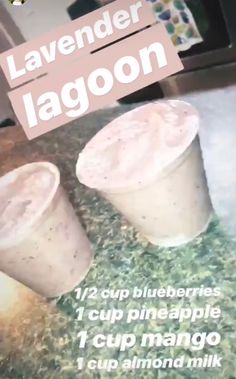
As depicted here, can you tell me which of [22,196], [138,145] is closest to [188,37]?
[138,145]

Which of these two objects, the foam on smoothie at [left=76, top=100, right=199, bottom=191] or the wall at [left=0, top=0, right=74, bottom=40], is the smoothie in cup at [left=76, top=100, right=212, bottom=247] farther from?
the wall at [left=0, top=0, right=74, bottom=40]

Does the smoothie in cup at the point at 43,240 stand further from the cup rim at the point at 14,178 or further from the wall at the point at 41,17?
the wall at the point at 41,17

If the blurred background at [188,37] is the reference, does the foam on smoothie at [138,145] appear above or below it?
below

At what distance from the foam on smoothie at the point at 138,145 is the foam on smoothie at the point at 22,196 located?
4 cm

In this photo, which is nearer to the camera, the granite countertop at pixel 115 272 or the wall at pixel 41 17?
the granite countertop at pixel 115 272

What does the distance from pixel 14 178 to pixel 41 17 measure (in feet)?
0.60

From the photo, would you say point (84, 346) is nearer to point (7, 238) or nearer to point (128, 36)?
point (7, 238)

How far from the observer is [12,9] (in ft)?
2.60

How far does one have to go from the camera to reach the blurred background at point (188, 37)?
75 centimetres

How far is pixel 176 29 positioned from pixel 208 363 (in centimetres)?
35

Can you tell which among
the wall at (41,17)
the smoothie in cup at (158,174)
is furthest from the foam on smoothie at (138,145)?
the wall at (41,17)

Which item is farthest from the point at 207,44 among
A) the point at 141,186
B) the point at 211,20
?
the point at 141,186

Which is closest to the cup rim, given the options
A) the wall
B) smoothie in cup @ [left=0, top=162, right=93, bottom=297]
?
smoothie in cup @ [left=0, top=162, right=93, bottom=297]

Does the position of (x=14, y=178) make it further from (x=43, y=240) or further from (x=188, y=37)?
(x=188, y=37)
